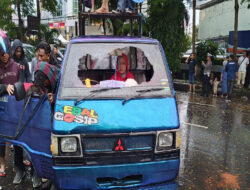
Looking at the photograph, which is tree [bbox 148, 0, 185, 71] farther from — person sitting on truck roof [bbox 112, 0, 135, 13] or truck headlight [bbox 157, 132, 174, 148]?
truck headlight [bbox 157, 132, 174, 148]

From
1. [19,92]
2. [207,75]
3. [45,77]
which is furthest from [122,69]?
[207,75]

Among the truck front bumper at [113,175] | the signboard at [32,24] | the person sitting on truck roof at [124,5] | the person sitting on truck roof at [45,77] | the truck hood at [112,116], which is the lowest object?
the truck front bumper at [113,175]

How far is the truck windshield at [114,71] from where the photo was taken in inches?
139

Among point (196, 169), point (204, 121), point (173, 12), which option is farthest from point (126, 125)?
Result: point (173, 12)

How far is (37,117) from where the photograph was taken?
137 inches

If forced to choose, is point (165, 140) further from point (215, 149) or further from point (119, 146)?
point (215, 149)

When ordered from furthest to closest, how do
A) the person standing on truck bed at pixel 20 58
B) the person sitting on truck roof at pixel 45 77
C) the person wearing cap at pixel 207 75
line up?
1. the person wearing cap at pixel 207 75
2. the person standing on truck bed at pixel 20 58
3. the person sitting on truck roof at pixel 45 77

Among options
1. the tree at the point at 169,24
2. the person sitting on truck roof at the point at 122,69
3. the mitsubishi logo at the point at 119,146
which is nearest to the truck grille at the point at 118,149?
the mitsubishi logo at the point at 119,146

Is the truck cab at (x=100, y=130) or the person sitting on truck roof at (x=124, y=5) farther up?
the person sitting on truck roof at (x=124, y=5)

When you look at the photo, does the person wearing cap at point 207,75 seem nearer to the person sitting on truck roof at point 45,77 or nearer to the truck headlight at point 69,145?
the person sitting on truck roof at point 45,77

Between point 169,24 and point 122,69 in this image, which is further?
point 169,24

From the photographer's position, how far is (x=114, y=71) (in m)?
4.29

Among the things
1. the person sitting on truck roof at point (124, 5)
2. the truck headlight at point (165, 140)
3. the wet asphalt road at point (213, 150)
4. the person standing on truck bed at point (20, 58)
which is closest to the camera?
the truck headlight at point (165, 140)

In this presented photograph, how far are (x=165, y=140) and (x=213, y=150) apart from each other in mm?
3356
